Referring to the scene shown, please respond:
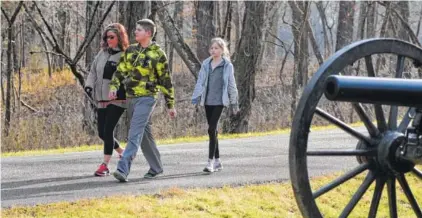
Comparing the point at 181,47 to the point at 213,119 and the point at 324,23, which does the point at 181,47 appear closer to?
the point at 213,119

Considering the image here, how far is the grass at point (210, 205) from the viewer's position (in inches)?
265

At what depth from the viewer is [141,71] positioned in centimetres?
829

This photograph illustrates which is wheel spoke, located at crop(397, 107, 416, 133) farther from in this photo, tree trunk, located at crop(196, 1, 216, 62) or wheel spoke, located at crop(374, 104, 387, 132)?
tree trunk, located at crop(196, 1, 216, 62)

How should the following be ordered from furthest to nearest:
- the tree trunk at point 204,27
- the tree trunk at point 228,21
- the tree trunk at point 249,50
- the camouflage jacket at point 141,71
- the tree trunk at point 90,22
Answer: the tree trunk at point 204,27, the tree trunk at point 228,21, the tree trunk at point 249,50, the tree trunk at point 90,22, the camouflage jacket at point 141,71

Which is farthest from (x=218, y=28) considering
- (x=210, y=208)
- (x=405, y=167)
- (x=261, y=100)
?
(x=405, y=167)

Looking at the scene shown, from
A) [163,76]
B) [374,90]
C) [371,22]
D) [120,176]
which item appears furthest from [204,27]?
[374,90]

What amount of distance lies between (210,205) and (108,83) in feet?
8.12

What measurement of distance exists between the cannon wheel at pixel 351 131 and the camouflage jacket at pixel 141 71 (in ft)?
13.0

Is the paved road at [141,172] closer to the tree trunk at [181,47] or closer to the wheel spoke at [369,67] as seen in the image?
the wheel spoke at [369,67]

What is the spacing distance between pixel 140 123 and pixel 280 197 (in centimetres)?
181

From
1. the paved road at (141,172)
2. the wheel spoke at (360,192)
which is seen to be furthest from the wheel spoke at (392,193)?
the paved road at (141,172)

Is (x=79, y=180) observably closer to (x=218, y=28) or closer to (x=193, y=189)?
(x=193, y=189)

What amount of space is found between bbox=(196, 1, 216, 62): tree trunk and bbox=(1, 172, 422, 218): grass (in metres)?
14.8

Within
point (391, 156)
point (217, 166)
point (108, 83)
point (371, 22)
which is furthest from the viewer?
point (371, 22)
